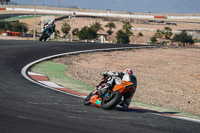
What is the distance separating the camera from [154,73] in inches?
874

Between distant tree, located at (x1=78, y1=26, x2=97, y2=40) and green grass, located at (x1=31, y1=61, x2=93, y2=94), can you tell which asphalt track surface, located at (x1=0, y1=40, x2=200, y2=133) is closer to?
green grass, located at (x1=31, y1=61, x2=93, y2=94)

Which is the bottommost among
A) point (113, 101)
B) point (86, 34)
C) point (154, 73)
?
point (154, 73)

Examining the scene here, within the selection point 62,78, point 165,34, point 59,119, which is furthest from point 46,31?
point 165,34

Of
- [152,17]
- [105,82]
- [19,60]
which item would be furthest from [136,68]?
[152,17]

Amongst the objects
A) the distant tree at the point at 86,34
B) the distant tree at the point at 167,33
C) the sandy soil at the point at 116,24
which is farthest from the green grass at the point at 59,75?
the distant tree at the point at 167,33

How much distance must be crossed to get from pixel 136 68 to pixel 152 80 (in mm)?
4205

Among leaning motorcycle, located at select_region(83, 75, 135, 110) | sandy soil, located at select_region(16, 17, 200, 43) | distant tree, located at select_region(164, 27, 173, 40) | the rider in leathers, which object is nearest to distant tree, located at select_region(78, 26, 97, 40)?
sandy soil, located at select_region(16, 17, 200, 43)

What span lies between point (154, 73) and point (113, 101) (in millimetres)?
13774

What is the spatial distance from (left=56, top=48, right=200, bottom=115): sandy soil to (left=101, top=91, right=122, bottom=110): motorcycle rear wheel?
4.39m

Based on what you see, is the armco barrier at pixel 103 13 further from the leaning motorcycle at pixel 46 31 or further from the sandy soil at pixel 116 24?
the leaning motorcycle at pixel 46 31

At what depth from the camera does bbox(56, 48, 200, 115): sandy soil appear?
14.6 metres

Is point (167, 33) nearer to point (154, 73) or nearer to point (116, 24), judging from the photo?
point (116, 24)

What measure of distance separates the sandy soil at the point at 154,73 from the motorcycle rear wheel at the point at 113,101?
4.39m

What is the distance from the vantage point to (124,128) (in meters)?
6.68
